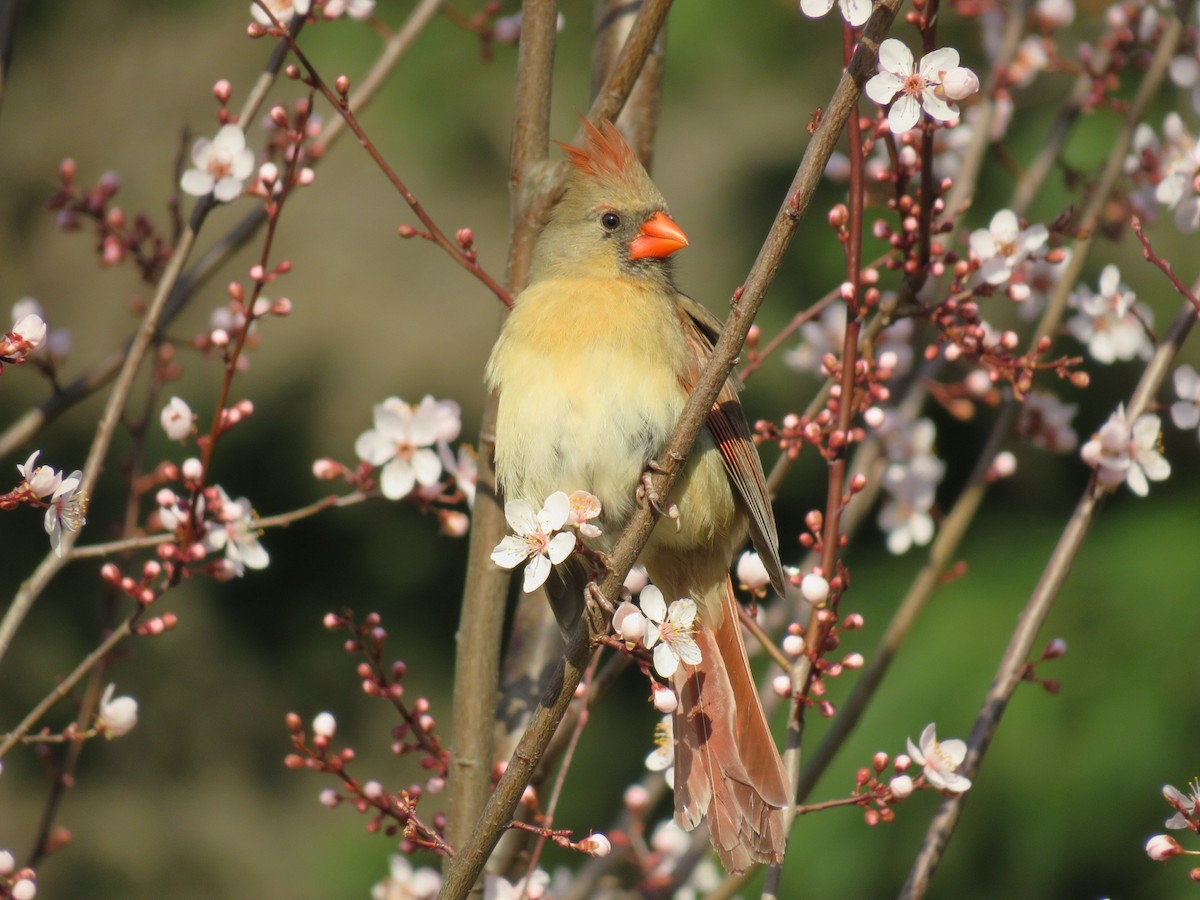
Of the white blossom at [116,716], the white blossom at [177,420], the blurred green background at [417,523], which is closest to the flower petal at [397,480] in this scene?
the white blossom at [177,420]

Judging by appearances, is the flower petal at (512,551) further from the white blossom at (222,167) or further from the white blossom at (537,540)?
the white blossom at (222,167)

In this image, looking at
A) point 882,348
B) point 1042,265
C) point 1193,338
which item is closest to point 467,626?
point 882,348

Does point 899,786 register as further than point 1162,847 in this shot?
Yes

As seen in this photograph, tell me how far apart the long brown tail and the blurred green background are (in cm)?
151

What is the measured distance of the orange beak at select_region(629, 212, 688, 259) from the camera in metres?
3.01

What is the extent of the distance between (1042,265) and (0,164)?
5.63m

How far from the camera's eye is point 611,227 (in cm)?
309

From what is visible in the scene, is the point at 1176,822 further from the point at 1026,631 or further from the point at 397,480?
the point at 397,480

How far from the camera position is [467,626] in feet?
8.57

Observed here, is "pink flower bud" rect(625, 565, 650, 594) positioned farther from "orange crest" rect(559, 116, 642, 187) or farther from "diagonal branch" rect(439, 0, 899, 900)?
"orange crest" rect(559, 116, 642, 187)

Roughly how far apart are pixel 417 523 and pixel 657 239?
3284mm

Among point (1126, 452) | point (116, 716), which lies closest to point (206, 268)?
point (116, 716)

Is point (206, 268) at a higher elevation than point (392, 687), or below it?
higher

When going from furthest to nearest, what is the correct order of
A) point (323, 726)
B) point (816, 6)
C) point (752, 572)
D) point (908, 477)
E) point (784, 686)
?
point (908, 477), point (752, 572), point (323, 726), point (784, 686), point (816, 6)
